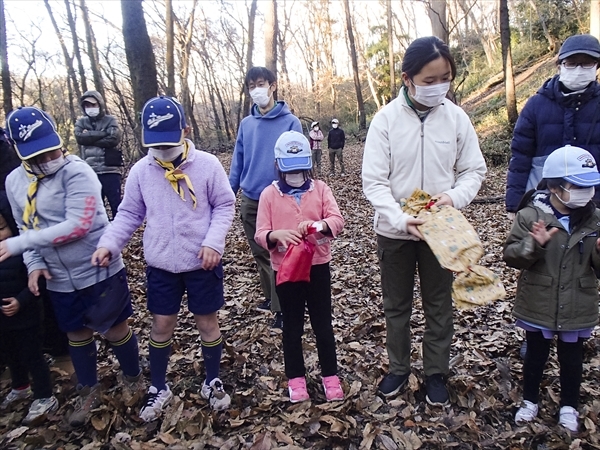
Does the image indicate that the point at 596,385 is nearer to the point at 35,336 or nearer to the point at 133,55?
the point at 35,336

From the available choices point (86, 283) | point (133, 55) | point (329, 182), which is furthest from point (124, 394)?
point (329, 182)

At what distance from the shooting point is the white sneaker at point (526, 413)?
2.82 m

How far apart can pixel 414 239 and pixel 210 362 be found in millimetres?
1666

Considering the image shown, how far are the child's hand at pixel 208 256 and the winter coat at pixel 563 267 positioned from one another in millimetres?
1778

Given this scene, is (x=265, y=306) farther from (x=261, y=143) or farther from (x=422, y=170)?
(x=422, y=170)

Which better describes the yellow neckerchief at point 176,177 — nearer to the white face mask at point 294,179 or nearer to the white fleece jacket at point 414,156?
the white face mask at point 294,179

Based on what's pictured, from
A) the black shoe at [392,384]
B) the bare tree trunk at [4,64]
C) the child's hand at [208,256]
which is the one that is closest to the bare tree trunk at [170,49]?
the bare tree trunk at [4,64]

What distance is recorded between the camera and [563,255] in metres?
2.58

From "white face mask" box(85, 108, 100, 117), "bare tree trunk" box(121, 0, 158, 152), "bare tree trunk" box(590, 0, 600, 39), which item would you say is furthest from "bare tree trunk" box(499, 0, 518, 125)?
"white face mask" box(85, 108, 100, 117)

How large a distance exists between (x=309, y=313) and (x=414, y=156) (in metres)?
1.25

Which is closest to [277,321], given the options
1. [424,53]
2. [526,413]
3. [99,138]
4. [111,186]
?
[526,413]

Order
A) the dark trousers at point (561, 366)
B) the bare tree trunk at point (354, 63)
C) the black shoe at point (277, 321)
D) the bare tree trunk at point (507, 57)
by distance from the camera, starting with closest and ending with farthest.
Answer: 1. the dark trousers at point (561, 366)
2. the black shoe at point (277, 321)
3. the bare tree trunk at point (507, 57)
4. the bare tree trunk at point (354, 63)

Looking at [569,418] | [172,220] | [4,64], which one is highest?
[4,64]

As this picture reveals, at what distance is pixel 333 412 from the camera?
2.98m
